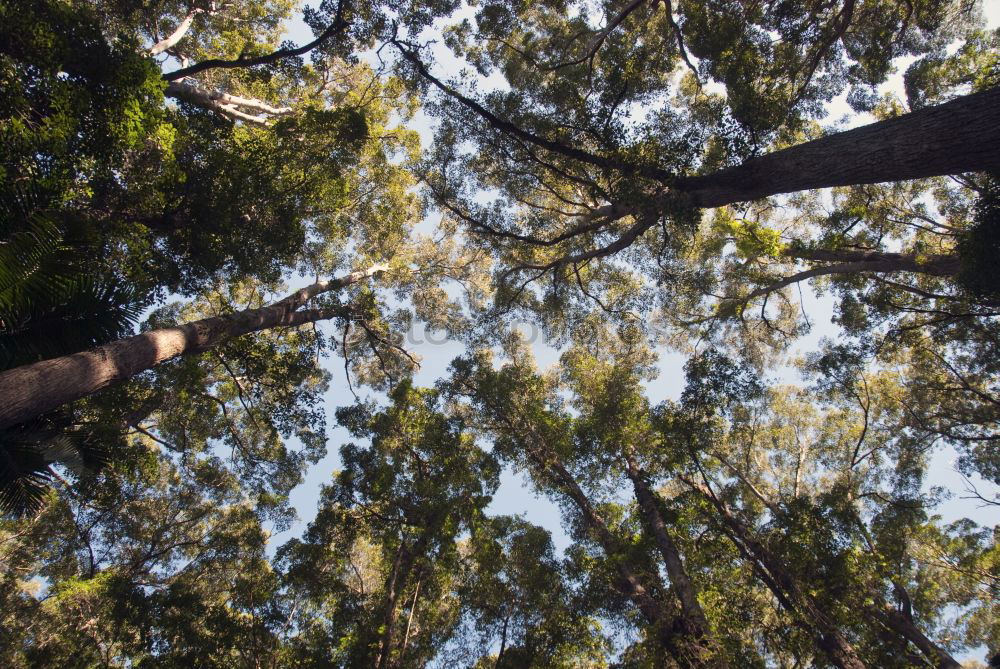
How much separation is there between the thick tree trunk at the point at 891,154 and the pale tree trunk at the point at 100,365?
8.57 meters

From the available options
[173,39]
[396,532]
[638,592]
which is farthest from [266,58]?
[638,592]

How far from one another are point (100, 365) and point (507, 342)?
11.5m

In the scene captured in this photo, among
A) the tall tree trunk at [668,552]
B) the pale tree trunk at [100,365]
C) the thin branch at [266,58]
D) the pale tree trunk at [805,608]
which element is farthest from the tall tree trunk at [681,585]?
the thin branch at [266,58]

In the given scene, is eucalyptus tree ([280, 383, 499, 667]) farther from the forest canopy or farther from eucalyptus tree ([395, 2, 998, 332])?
eucalyptus tree ([395, 2, 998, 332])

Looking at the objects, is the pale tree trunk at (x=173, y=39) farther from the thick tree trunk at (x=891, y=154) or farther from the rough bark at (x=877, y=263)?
the rough bark at (x=877, y=263)

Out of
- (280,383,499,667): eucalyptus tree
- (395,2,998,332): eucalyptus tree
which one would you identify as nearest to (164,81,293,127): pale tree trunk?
(395,2,998,332): eucalyptus tree

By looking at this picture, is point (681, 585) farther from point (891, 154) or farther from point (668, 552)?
point (891, 154)

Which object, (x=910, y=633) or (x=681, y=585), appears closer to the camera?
(x=681, y=585)

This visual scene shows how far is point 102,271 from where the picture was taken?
7.14 meters

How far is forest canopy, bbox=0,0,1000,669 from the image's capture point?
6285mm

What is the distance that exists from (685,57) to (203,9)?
48.4 feet

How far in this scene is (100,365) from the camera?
17.8ft

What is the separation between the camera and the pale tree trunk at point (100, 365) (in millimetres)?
4473

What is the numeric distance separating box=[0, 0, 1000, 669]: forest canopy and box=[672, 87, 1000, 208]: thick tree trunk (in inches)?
1.5
